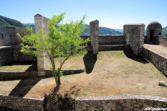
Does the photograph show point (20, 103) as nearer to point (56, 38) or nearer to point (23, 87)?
point (23, 87)

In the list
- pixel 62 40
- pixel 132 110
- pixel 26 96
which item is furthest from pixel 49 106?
pixel 132 110

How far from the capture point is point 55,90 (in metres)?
8.59

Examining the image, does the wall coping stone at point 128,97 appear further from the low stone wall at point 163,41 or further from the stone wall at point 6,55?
the low stone wall at point 163,41

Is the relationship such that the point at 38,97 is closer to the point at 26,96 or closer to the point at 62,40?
the point at 26,96

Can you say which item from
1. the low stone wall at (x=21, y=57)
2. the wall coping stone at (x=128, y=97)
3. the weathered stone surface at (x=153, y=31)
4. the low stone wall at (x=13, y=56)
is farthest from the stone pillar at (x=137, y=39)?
the low stone wall at (x=13, y=56)

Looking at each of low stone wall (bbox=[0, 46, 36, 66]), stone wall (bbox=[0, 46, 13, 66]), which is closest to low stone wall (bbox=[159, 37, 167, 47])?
low stone wall (bbox=[0, 46, 36, 66])

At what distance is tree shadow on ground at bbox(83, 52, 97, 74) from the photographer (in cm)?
1155

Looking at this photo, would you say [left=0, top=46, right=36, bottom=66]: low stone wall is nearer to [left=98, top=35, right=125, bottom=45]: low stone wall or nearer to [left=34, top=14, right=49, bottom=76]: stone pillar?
[left=34, top=14, right=49, bottom=76]: stone pillar

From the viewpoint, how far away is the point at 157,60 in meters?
10.4

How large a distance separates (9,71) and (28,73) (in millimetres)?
2170

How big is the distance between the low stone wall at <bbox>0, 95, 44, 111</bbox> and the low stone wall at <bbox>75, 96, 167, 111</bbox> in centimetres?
265

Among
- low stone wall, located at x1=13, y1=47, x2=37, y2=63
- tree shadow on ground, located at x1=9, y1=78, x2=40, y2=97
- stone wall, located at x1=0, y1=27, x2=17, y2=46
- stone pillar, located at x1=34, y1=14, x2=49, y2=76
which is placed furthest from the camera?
stone wall, located at x1=0, y1=27, x2=17, y2=46

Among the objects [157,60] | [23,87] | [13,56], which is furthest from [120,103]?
[13,56]

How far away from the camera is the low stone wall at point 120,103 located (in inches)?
242
